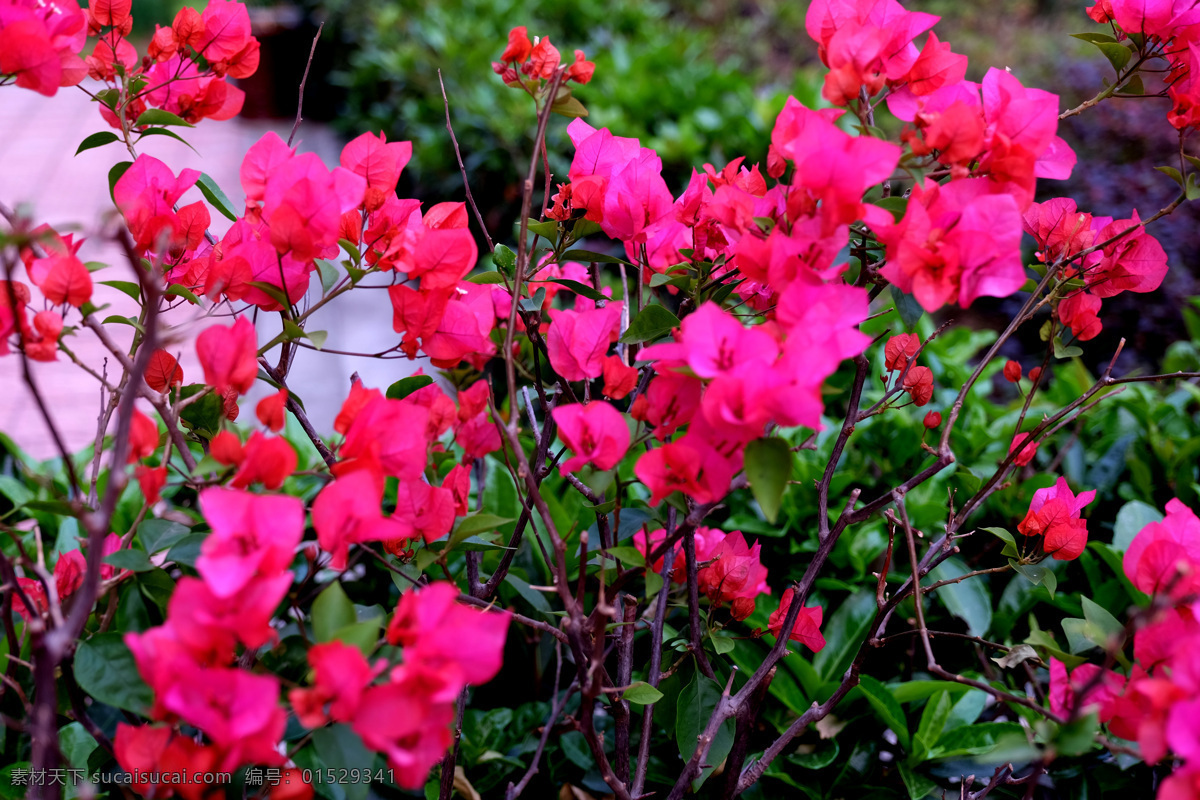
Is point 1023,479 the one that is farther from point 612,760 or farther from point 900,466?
point 612,760

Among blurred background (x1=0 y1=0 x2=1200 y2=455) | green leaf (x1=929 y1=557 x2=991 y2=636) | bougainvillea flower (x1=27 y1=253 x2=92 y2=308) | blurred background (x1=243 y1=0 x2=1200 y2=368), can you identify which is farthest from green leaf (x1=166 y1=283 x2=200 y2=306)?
blurred background (x1=243 y1=0 x2=1200 y2=368)

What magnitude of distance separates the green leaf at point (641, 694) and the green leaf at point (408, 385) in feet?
1.07

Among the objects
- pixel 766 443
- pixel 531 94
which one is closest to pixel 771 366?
pixel 766 443

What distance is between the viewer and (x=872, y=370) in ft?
5.61

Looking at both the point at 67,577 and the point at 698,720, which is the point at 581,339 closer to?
the point at 698,720

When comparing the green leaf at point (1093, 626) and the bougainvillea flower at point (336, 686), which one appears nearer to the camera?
the bougainvillea flower at point (336, 686)

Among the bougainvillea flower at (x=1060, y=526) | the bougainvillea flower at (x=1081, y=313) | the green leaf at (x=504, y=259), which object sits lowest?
the bougainvillea flower at (x=1060, y=526)

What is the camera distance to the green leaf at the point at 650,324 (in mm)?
734

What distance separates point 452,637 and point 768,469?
0.76 ft

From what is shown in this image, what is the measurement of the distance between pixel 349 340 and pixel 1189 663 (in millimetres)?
2861

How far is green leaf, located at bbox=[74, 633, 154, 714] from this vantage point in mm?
617

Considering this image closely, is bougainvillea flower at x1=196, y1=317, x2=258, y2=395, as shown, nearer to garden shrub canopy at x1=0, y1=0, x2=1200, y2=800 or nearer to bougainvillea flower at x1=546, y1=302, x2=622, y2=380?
garden shrub canopy at x1=0, y1=0, x2=1200, y2=800

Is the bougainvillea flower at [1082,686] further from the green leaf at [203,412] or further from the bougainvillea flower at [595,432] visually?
the green leaf at [203,412]

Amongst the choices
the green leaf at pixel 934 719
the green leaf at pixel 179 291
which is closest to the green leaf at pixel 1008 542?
the green leaf at pixel 934 719
